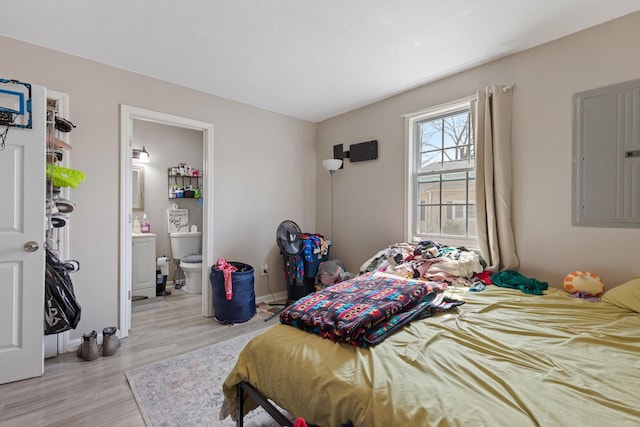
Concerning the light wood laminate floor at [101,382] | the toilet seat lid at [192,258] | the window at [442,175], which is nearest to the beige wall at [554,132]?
the window at [442,175]

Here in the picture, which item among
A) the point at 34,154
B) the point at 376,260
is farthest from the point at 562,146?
the point at 34,154

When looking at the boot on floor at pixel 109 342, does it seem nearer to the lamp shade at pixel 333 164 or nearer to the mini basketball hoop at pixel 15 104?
the mini basketball hoop at pixel 15 104

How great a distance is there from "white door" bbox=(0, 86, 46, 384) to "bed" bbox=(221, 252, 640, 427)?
168 cm

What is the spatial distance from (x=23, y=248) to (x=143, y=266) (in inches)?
77.9

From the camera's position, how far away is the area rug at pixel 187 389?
163 centimetres

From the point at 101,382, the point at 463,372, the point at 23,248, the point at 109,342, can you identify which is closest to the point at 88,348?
the point at 109,342

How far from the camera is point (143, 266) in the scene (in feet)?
12.7

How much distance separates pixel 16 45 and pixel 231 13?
1.79 m

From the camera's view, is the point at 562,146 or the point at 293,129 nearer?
the point at 562,146

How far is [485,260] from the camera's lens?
248 cm

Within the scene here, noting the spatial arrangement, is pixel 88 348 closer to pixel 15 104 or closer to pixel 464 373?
pixel 15 104

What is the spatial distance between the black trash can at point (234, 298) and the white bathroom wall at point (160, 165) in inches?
75.1

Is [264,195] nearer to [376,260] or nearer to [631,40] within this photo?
[376,260]

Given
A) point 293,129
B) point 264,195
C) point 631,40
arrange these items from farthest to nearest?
point 293,129 < point 264,195 < point 631,40
